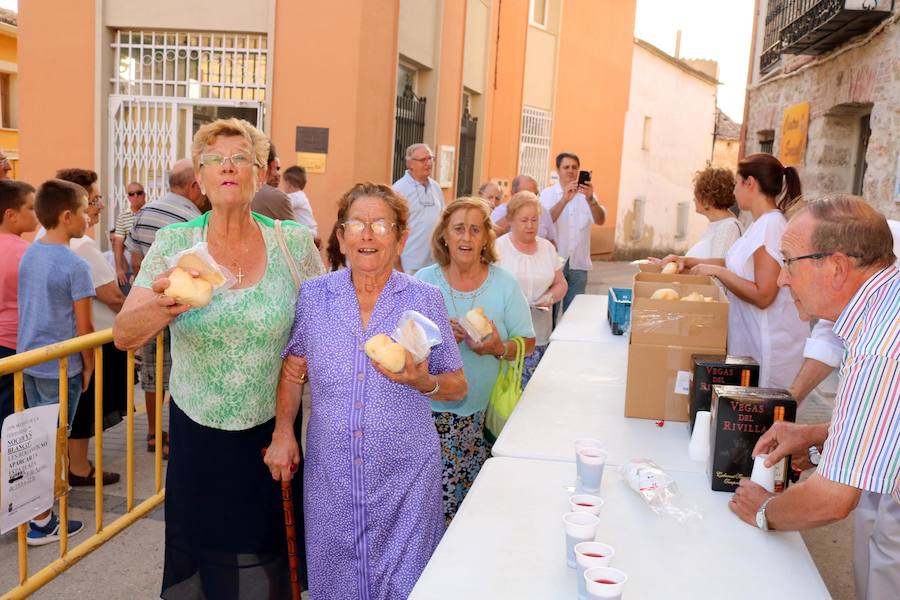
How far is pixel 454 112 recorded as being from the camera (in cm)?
1285

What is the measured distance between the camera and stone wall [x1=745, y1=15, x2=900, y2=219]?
280 inches

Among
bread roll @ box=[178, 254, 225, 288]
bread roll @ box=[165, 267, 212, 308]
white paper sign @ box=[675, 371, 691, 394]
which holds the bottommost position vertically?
white paper sign @ box=[675, 371, 691, 394]

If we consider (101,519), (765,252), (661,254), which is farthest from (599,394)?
(661,254)

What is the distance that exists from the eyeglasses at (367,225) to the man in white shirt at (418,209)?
16.3 ft

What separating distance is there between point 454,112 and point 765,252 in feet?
31.3

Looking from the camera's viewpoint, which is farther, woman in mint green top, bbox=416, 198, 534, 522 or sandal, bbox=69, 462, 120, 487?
sandal, bbox=69, 462, 120, 487

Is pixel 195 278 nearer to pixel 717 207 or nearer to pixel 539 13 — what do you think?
pixel 717 207

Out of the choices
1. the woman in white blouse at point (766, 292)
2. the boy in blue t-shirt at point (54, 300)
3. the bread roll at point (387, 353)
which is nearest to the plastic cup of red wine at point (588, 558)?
the bread roll at point (387, 353)

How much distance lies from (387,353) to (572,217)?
6045 mm

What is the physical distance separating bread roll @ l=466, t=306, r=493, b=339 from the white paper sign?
0.82m

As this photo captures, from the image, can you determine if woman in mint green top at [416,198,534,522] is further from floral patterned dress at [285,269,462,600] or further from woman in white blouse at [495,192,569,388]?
woman in white blouse at [495,192,569,388]

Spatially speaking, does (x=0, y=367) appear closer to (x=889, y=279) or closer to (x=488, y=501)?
(x=488, y=501)

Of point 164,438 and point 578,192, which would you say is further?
point 578,192

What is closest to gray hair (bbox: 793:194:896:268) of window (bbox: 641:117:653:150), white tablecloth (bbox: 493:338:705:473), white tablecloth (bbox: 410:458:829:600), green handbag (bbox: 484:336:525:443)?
white tablecloth (bbox: 410:458:829:600)
